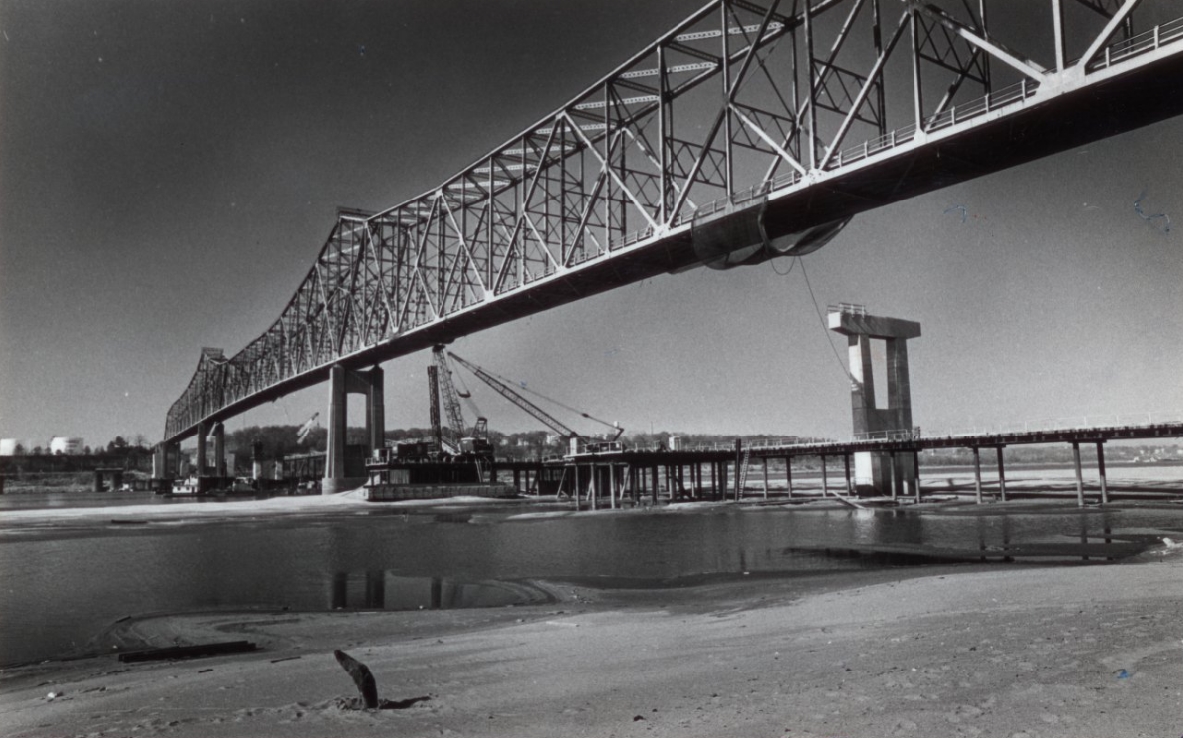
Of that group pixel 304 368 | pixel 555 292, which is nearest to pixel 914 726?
pixel 555 292

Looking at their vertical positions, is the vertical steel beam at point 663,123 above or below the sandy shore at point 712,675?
above

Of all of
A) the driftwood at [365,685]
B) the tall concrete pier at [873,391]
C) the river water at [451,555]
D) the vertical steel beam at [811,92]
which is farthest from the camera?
the tall concrete pier at [873,391]

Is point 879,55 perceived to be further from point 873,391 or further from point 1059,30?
point 873,391

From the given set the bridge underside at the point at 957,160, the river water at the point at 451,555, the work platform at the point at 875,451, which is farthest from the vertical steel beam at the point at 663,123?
the work platform at the point at 875,451

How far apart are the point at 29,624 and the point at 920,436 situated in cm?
6871

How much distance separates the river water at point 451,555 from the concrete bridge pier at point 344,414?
175 ft

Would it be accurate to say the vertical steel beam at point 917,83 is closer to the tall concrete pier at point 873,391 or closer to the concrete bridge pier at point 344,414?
the tall concrete pier at point 873,391

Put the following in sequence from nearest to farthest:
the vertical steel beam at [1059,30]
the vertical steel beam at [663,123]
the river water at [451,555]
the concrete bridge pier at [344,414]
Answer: the river water at [451,555], the vertical steel beam at [1059,30], the vertical steel beam at [663,123], the concrete bridge pier at [344,414]

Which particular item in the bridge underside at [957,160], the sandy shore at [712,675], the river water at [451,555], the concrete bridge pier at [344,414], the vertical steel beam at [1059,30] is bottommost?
the river water at [451,555]

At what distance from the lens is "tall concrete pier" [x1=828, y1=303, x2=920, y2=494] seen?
86.4m

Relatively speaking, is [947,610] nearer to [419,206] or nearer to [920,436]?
[920,436]

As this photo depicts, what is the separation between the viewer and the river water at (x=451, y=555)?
2317 centimetres

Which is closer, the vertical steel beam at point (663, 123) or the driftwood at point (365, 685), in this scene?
the driftwood at point (365, 685)

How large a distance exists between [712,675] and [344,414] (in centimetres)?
10813
